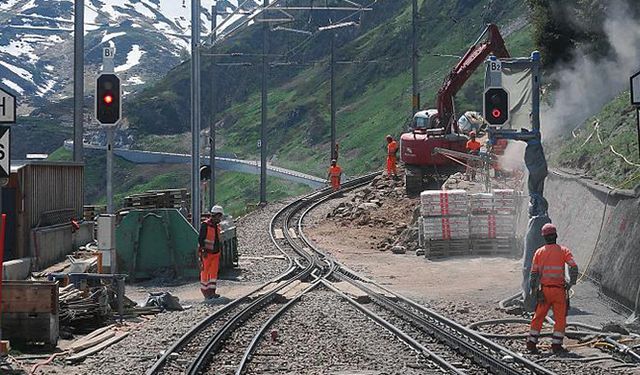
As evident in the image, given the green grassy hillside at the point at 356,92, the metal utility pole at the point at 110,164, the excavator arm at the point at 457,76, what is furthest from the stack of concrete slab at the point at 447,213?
the green grassy hillside at the point at 356,92

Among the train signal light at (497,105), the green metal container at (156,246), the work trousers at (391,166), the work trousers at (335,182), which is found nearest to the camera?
the train signal light at (497,105)

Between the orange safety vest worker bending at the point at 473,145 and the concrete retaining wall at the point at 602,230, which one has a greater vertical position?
the orange safety vest worker bending at the point at 473,145

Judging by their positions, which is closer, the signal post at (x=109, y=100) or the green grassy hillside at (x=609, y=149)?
the signal post at (x=109, y=100)

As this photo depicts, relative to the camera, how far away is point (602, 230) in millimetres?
24000

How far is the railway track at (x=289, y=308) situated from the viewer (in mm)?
15438

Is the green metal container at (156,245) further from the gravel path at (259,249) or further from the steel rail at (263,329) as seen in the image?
the steel rail at (263,329)

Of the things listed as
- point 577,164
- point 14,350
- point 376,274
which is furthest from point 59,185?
point 14,350

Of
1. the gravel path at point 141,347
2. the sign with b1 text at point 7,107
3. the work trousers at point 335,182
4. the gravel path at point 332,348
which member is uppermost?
the sign with b1 text at point 7,107

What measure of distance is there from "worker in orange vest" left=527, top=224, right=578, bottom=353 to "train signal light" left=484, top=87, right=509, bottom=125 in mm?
3628

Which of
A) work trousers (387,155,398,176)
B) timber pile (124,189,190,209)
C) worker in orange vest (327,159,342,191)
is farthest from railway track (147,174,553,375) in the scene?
worker in orange vest (327,159,342,191)

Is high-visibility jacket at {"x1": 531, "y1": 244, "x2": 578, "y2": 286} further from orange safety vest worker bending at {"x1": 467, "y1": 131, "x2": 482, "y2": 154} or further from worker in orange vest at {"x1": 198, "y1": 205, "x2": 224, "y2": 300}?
orange safety vest worker bending at {"x1": 467, "y1": 131, "x2": 482, "y2": 154}

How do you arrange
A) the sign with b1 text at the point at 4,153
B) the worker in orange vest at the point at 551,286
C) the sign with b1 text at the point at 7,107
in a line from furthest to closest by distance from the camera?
1. the worker in orange vest at the point at 551,286
2. the sign with b1 text at the point at 7,107
3. the sign with b1 text at the point at 4,153

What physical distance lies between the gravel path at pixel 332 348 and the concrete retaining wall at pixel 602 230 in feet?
14.4

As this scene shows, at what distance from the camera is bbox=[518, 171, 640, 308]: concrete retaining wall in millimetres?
20703
